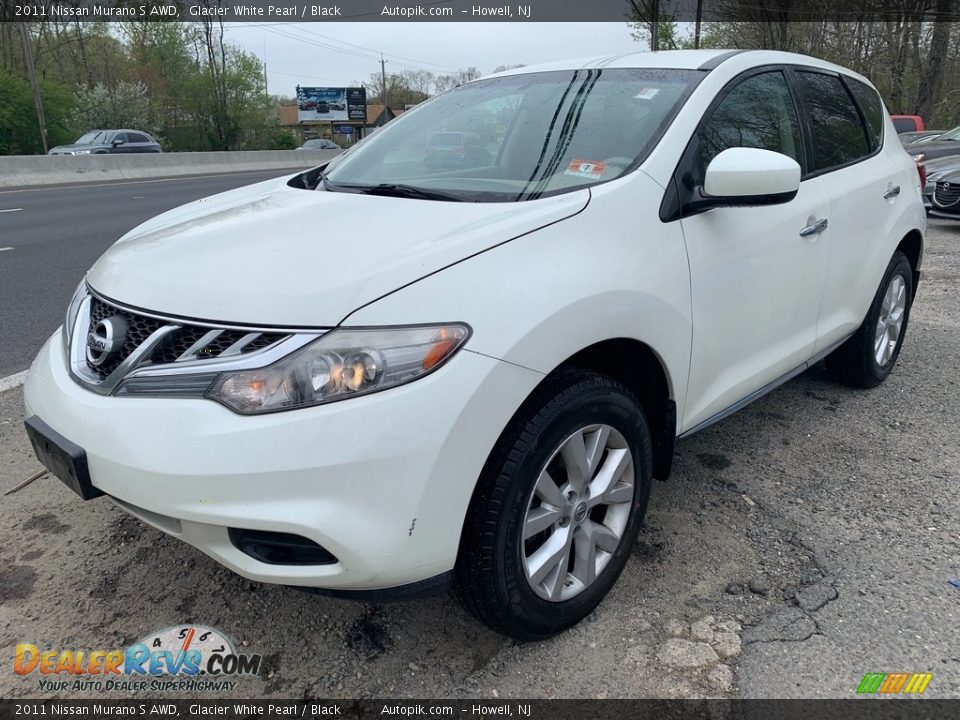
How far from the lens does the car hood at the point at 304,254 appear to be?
1804mm

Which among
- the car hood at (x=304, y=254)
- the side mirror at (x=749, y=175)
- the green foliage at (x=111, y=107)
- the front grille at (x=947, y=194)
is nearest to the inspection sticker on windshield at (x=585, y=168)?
the car hood at (x=304, y=254)

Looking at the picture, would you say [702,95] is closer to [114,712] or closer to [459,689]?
[459,689]

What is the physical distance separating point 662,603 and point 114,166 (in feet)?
72.5

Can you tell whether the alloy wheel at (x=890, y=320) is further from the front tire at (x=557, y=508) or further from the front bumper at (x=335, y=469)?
the front bumper at (x=335, y=469)

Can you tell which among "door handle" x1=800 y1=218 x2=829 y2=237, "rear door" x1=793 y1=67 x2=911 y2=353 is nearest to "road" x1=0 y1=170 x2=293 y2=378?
"door handle" x1=800 y1=218 x2=829 y2=237

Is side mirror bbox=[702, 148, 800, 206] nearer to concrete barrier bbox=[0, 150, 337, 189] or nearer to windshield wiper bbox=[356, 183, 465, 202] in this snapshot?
windshield wiper bbox=[356, 183, 465, 202]

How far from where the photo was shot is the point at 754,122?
2.94 m

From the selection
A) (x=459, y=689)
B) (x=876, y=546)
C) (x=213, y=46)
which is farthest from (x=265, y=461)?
(x=213, y=46)

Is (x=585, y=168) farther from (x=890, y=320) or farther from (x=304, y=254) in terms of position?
(x=890, y=320)

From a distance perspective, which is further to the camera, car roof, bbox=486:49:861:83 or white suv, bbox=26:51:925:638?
car roof, bbox=486:49:861:83

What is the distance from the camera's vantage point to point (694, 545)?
8.79ft

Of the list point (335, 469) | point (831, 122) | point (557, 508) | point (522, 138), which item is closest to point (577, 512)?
point (557, 508)

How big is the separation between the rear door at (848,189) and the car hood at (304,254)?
1.60m

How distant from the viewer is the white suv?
67.4 inches
